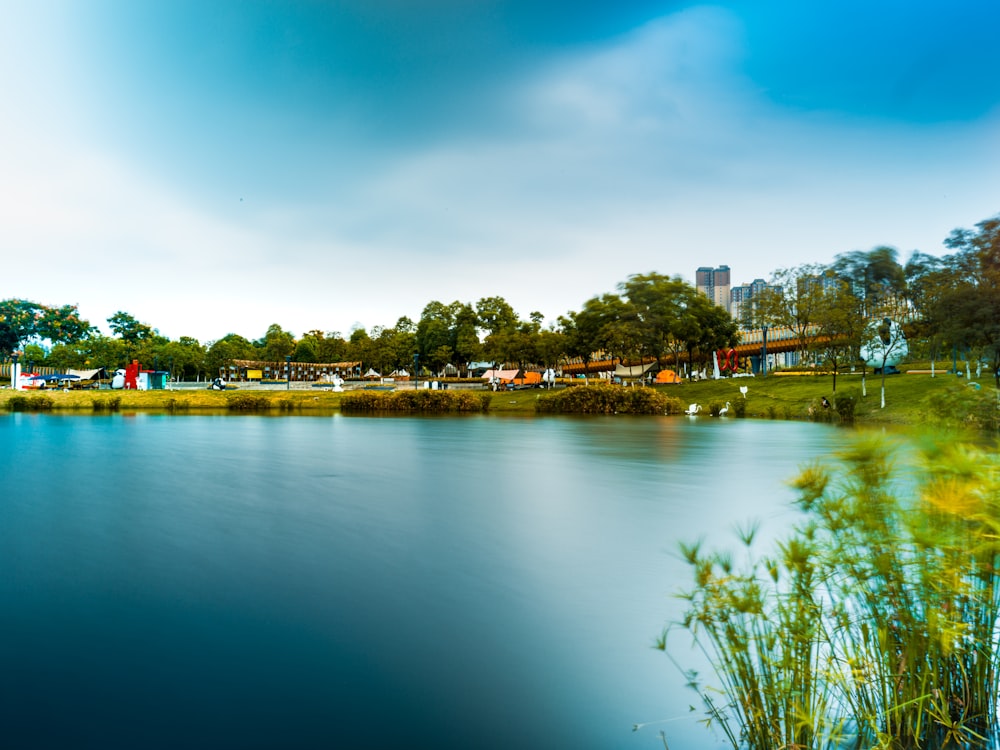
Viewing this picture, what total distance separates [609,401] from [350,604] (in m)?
43.5

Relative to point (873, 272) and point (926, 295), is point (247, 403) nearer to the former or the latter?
point (926, 295)

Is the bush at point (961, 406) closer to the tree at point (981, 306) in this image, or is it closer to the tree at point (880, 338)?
the tree at point (981, 306)

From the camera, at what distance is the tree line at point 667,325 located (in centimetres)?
3688

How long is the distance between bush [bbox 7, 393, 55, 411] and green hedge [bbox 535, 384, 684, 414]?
123ft

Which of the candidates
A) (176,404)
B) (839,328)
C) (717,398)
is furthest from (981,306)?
(176,404)

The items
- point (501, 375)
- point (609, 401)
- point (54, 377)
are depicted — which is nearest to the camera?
point (609, 401)

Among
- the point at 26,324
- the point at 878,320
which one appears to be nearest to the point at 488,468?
the point at 878,320

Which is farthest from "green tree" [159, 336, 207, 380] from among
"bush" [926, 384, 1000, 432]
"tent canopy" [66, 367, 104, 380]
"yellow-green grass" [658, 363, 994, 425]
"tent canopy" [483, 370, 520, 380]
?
"bush" [926, 384, 1000, 432]

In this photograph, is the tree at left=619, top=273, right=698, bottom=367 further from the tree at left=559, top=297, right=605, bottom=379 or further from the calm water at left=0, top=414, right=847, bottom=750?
the calm water at left=0, top=414, right=847, bottom=750

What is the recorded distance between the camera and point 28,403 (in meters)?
46.5

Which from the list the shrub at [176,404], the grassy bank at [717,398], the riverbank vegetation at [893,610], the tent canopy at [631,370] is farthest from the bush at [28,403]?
the tent canopy at [631,370]

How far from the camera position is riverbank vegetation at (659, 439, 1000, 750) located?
3.00 meters

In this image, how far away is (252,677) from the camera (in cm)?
504

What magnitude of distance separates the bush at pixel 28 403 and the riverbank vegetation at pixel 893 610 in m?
55.6
